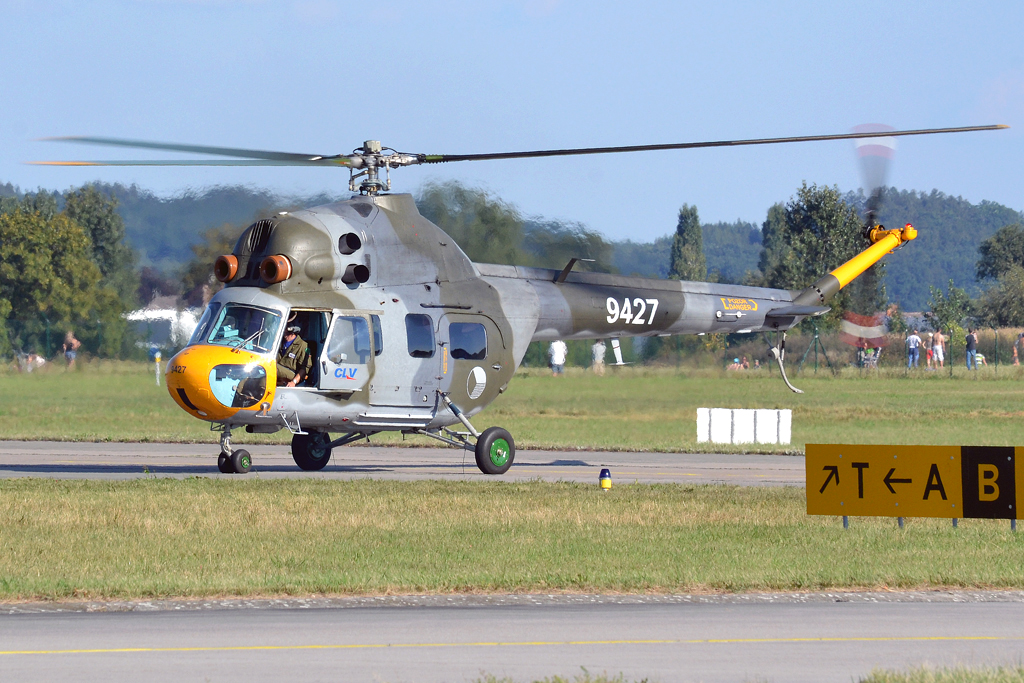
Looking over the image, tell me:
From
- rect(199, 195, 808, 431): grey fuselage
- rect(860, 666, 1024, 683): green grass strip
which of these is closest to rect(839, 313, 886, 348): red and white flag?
rect(199, 195, 808, 431): grey fuselage

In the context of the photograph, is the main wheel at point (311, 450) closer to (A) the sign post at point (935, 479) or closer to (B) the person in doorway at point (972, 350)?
(A) the sign post at point (935, 479)

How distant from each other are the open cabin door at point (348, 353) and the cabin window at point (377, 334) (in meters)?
0.05

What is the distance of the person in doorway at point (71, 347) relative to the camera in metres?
41.8

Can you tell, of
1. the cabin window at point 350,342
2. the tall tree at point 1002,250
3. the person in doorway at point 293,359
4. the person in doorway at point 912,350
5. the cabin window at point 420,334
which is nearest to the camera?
the person in doorway at point 293,359

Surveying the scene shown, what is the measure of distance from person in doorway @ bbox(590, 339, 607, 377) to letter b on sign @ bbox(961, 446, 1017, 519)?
25.1 metres

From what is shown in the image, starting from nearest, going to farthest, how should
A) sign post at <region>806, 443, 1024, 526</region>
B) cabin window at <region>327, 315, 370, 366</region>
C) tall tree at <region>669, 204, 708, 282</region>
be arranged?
sign post at <region>806, 443, 1024, 526</region> → cabin window at <region>327, 315, 370, 366</region> → tall tree at <region>669, 204, 708, 282</region>

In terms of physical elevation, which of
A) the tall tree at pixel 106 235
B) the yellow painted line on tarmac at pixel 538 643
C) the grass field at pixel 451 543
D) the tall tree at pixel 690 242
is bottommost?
the yellow painted line on tarmac at pixel 538 643

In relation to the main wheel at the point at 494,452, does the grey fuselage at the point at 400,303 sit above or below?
above

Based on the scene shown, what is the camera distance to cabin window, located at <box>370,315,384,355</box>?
70.2ft

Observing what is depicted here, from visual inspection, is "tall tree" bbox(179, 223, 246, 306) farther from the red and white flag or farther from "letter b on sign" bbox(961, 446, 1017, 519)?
"letter b on sign" bbox(961, 446, 1017, 519)

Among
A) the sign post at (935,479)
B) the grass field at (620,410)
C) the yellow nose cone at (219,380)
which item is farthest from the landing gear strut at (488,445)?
the sign post at (935,479)

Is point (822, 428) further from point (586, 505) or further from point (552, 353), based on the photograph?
point (586, 505)

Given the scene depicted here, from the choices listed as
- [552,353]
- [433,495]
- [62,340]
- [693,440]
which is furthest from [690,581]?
[62,340]

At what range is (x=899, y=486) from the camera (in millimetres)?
15477
